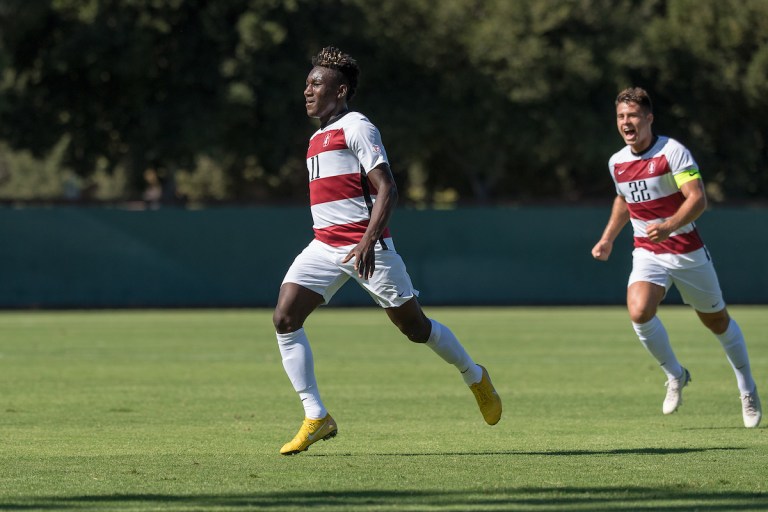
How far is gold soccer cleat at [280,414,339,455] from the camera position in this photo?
8.26 meters

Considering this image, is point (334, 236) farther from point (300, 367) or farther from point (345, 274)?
point (300, 367)

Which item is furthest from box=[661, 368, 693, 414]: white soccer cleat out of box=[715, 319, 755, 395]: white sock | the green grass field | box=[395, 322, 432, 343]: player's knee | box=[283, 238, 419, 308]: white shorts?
box=[283, 238, 419, 308]: white shorts

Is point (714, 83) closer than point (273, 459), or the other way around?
point (273, 459)

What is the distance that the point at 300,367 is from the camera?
27.8ft

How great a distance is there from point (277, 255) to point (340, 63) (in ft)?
74.5

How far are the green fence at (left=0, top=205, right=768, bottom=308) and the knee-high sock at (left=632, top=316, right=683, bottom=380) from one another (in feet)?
67.0

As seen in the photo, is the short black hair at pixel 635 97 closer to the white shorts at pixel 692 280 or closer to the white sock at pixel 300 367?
the white shorts at pixel 692 280

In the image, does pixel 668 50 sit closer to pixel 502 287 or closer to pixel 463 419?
pixel 502 287

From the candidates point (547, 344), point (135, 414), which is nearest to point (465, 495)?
point (135, 414)

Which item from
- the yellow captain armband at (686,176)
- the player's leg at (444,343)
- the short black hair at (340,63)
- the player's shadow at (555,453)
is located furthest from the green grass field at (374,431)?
the short black hair at (340,63)

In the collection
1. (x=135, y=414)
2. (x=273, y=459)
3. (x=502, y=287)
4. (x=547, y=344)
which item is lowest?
(x=502, y=287)

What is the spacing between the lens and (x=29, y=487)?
7047mm

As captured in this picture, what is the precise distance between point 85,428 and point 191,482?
2949mm

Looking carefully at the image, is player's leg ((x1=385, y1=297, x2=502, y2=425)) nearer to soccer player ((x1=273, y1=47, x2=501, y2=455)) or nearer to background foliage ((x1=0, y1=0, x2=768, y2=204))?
soccer player ((x1=273, y1=47, x2=501, y2=455))
